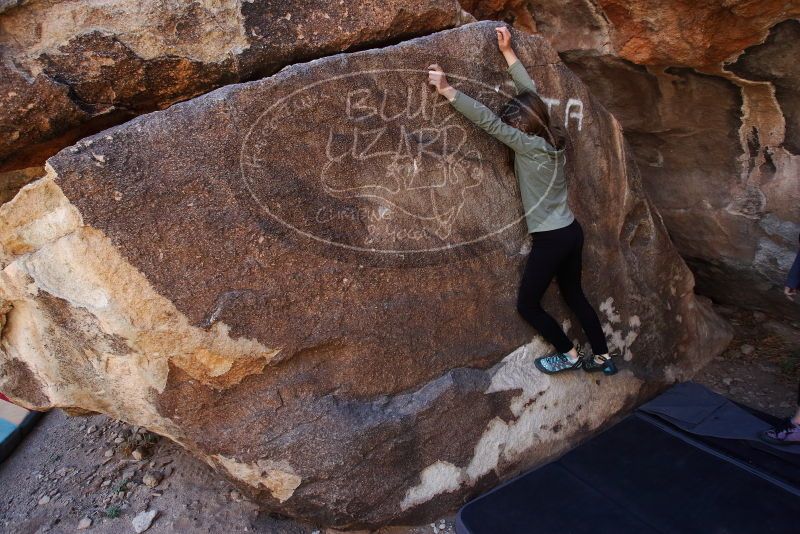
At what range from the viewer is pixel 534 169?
8.03ft

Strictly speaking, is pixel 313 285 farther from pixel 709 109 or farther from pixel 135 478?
pixel 709 109

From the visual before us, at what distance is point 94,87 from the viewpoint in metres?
2.24

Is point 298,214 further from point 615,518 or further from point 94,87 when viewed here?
point 615,518

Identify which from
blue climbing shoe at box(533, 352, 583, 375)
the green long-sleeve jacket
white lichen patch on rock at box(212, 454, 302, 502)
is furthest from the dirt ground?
the green long-sleeve jacket

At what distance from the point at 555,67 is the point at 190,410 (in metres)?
1.98

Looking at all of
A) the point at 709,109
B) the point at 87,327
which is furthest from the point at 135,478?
the point at 709,109

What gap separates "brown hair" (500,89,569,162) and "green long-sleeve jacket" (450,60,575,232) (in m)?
0.04

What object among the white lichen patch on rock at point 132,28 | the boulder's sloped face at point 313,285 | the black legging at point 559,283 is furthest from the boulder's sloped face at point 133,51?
the black legging at point 559,283

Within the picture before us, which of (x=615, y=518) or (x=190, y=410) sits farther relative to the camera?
(x=615, y=518)

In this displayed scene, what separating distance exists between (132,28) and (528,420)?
6.97 ft

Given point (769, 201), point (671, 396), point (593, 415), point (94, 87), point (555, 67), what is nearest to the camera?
point (94, 87)

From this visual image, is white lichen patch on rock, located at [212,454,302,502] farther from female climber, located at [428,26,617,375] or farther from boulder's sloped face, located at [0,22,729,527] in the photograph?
female climber, located at [428,26,617,375]

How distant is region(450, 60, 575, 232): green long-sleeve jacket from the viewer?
7.72 feet

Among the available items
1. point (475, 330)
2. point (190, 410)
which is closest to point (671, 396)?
point (475, 330)
